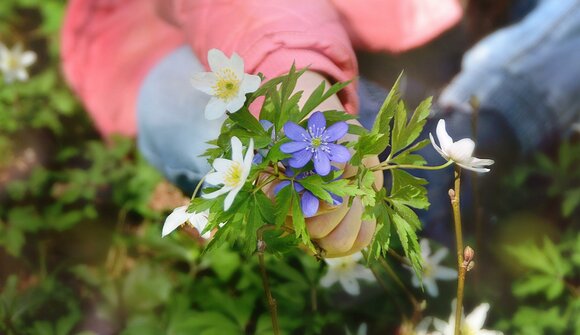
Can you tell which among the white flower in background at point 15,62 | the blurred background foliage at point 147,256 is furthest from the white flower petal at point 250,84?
the white flower in background at point 15,62

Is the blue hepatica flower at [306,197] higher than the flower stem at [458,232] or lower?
higher

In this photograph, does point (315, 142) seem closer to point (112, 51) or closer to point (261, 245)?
point (261, 245)

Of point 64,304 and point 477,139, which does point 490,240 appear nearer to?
point 477,139

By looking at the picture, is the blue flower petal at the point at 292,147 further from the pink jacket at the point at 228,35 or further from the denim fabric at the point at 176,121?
the denim fabric at the point at 176,121

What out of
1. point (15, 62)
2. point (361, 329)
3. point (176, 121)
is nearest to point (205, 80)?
point (176, 121)

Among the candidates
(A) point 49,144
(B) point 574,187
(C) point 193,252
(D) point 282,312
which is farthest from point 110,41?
(B) point 574,187

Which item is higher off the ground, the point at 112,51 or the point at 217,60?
the point at 217,60
